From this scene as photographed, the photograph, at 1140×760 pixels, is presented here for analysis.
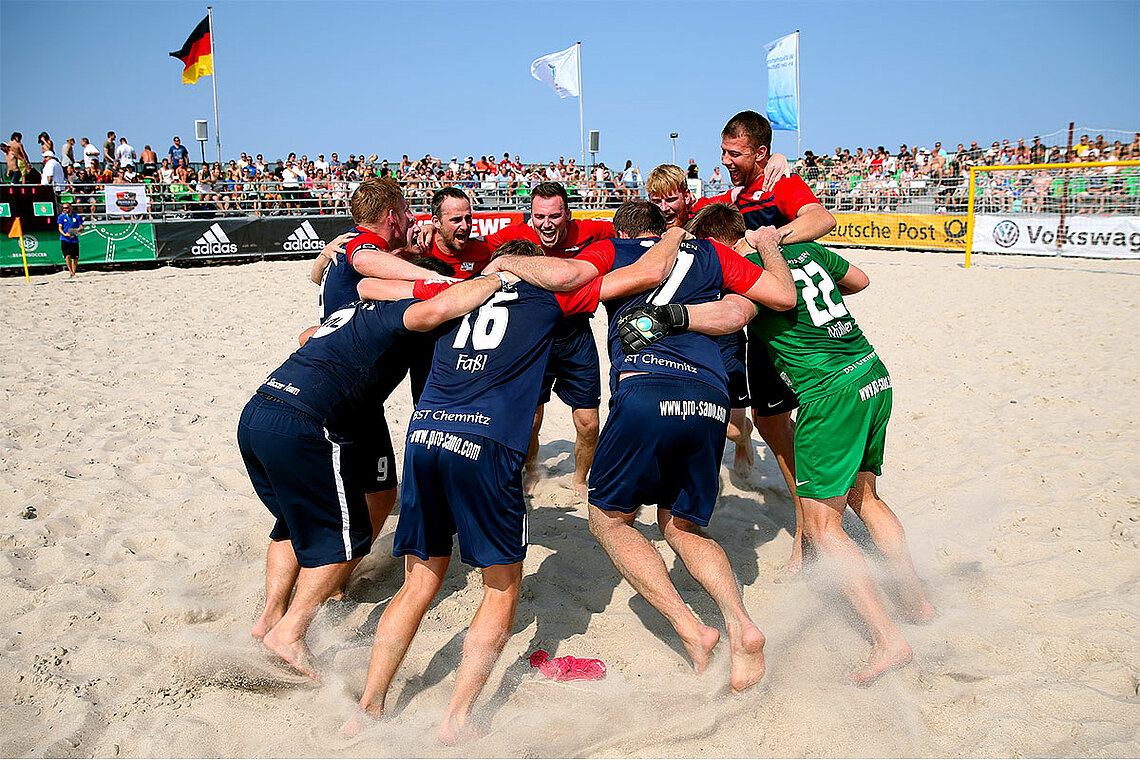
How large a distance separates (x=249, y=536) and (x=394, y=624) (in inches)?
75.3

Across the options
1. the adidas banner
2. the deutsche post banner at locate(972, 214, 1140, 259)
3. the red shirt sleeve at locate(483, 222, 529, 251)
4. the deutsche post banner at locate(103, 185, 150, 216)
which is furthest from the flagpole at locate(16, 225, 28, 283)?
the deutsche post banner at locate(972, 214, 1140, 259)

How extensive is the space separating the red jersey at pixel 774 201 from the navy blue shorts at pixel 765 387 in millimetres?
685

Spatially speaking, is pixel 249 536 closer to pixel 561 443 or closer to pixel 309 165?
pixel 561 443

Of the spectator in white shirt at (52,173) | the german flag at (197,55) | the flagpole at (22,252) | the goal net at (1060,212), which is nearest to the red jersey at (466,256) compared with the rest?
the goal net at (1060,212)

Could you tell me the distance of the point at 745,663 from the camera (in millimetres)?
3010

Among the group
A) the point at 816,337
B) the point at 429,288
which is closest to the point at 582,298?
the point at 429,288

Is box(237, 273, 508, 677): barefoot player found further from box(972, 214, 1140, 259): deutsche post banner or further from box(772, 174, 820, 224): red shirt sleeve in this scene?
box(972, 214, 1140, 259): deutsche post banner

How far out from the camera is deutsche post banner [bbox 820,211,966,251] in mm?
17125

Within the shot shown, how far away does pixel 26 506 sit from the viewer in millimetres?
4566

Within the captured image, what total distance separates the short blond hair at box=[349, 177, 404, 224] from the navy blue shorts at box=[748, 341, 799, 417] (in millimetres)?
2050

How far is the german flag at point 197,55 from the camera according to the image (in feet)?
65.8

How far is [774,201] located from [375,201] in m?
2.07

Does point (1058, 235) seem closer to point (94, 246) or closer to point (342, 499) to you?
point (342, 499)

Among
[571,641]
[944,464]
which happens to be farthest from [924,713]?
[944,464]
